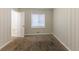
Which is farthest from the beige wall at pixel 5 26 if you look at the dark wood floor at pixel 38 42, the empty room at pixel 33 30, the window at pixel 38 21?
the window at pixel 38 21

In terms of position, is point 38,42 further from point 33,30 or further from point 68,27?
point 68,27

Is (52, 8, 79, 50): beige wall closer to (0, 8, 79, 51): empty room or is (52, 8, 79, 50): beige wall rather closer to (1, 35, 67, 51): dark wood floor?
(0, 8, 79, 51): empty room

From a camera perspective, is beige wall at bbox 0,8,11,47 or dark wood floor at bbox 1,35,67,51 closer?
beige wall at bbox 0,8,11,47

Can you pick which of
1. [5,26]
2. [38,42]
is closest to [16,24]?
[5,26]

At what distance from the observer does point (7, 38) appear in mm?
1878

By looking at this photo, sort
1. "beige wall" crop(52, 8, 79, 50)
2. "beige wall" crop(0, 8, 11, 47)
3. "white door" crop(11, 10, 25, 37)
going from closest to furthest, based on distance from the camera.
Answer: "beige wall" crop(0, 8, 11, 47), "white door" crop(11, 10, 25, 37), "beige wall" crop(52, 8, 79, 50)

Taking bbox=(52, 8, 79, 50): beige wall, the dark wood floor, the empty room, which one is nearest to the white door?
the empty room

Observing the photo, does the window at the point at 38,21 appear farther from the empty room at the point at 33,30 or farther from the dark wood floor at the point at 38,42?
the dark wood floor at the point at 38,42

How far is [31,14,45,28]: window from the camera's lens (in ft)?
6.01

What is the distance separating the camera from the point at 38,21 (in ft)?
6.00

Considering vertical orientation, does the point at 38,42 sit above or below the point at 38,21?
below

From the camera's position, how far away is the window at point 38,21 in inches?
72.2
